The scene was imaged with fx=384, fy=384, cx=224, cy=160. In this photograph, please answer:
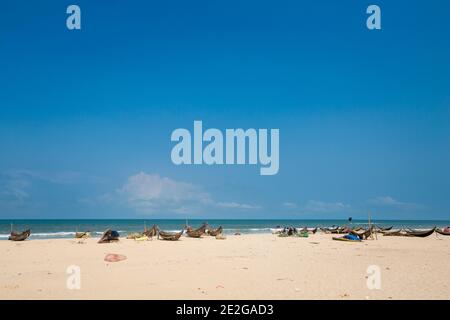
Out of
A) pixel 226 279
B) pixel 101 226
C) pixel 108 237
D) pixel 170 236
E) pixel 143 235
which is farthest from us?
pixel 101 226

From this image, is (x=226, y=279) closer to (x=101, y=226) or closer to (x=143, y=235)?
(x=143, y=235)

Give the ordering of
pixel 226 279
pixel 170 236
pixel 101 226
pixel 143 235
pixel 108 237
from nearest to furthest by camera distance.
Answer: pixel 226 279 → pixel 108 237 → pixel 170 236 → pixel 143 235 → pixel 101 226

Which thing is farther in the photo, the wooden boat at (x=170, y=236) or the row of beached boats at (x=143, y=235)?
the wooden boat at (x=170, y=236)

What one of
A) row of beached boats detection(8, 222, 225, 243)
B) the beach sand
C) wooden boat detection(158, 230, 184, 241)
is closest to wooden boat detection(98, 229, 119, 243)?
row of beached boats detection(8, 222, 225, 243)

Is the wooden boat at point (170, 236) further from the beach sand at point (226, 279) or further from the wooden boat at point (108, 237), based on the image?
the beach sand at point (226, 279)

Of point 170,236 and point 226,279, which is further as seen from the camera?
point 170,236

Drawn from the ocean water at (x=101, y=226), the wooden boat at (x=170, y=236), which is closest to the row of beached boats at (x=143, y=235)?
the wooden boat at (x=170, y=236)

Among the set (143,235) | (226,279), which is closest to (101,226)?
(143,235)

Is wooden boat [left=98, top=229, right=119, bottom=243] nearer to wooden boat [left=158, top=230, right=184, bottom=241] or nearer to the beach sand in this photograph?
wooden boat [left=158, top=230, right=184, bottom=241]

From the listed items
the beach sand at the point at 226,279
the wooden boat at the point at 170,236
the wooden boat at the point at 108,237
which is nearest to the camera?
the beach sand at the point at 226,279

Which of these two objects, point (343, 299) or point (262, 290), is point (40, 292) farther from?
point (343, 299)
